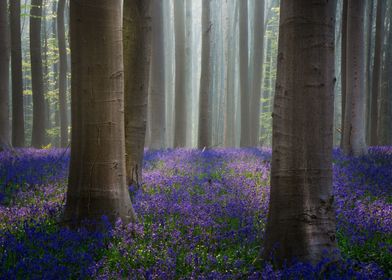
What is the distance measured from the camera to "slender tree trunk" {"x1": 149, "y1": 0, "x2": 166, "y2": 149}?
14109 millimetres

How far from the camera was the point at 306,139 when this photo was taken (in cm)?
359

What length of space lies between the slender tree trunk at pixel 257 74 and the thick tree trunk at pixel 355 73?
34.8 ft

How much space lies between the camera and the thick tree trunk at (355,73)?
9.68 metres

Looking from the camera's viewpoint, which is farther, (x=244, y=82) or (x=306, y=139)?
(x=244, y=82)

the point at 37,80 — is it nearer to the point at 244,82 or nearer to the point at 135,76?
the point at 244,82

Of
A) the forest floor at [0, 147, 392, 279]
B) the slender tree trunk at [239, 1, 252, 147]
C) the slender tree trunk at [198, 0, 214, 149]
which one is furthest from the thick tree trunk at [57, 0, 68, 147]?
the forest floor at [0, 147, 392, 279]

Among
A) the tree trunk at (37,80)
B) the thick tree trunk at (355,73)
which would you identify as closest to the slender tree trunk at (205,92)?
the thick tree trunk at (355,73)

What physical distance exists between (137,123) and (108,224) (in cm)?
232

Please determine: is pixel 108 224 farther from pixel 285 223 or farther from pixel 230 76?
Result: pixel 230 76

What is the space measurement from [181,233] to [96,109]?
1.67m

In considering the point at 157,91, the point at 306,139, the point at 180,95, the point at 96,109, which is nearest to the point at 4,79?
the point at 157,91

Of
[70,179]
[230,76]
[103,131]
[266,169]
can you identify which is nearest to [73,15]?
[103,131]

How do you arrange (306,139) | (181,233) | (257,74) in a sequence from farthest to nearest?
(257,74), (181,233), (306,139)

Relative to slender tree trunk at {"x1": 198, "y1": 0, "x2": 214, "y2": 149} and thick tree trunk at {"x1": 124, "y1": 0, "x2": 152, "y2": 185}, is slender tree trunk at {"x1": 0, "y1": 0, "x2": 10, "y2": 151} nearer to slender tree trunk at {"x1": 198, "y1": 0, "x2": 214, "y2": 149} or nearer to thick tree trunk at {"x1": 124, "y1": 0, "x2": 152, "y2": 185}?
thick tree trunk at {"x1": 124, "y1": 0, "x2": 152, "y2": 185}
